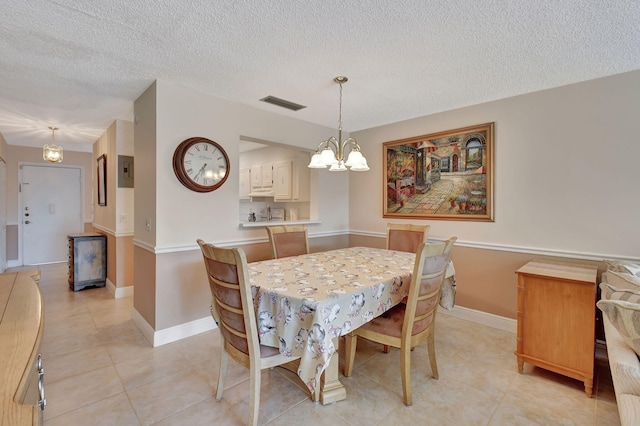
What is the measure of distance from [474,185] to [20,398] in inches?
137

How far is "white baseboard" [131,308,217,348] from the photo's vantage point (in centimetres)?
258

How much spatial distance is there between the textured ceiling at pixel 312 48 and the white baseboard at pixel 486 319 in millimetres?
2228

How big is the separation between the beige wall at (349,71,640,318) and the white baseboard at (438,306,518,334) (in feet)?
0.17

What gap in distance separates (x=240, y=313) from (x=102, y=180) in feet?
13.3

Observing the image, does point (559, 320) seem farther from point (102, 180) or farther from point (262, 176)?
point (102, 180)

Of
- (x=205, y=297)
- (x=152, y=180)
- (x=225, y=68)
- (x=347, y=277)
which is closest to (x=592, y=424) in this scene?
Answer: (x=347, y=277)

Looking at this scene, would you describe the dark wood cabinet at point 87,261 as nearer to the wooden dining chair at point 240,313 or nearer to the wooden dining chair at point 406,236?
the wooden dining chair at point 240,313

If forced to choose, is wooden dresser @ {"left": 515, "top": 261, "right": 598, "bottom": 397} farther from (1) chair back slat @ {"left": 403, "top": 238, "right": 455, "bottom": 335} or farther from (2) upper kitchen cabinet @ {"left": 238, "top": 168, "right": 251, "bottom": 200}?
(2) upper kitchen cabinet @ {"left": 238, "top": 168, "right": 251, "bottom": 200}

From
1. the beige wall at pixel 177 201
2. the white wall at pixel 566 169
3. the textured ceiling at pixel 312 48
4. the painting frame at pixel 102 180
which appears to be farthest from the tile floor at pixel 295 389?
the textured ceiling at pixel 312 48

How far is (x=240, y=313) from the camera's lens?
1536mm

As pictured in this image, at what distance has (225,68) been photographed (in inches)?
92.0

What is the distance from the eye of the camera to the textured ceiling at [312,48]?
1.64m

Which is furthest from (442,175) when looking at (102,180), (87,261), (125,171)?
(87,261)

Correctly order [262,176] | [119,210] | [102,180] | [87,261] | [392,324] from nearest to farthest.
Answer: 1. [392,324]
2. [119,210]
3. [87,261]
4. [102,180]
5. [262,176]
